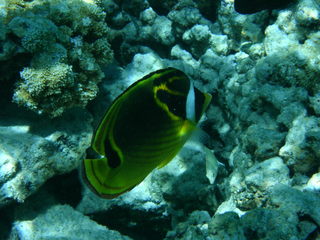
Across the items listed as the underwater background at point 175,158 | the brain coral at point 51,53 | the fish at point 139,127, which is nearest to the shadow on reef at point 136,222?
the underwater background at point 175,158

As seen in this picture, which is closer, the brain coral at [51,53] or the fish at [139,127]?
the fish at [139,127]

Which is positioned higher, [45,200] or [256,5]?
[256,5]

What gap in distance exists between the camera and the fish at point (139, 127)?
42.1 inches

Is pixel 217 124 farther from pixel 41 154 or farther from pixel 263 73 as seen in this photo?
pixel 41 154

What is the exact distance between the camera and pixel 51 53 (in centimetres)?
267

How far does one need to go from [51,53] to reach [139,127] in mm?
1961

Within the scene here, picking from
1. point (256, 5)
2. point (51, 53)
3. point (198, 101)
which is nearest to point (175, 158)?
point (51, 53)

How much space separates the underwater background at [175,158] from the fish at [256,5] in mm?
18

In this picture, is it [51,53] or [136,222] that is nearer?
[51,53]

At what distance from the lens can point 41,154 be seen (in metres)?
2.55

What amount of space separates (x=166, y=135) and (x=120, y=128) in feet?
0.60

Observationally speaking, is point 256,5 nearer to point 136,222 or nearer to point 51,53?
point 51,53

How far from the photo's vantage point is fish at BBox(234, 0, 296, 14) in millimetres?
3334

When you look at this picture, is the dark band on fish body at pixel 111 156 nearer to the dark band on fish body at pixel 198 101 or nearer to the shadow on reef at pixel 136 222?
the dark band on fish body at pixel 198 101
